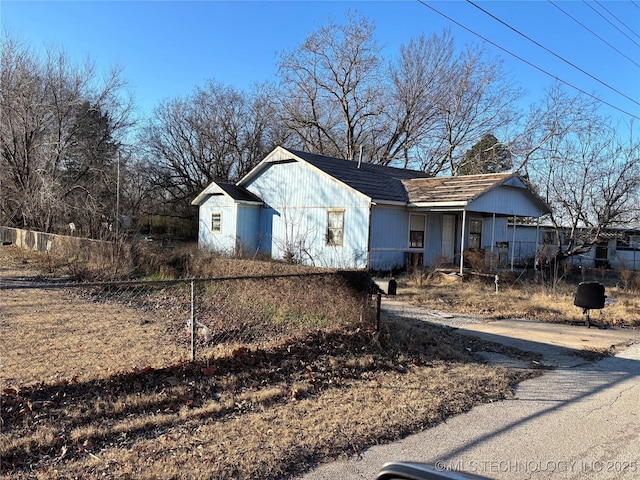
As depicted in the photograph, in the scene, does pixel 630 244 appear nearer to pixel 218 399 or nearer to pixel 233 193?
pixel 233 193

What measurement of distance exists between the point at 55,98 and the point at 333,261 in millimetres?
17399

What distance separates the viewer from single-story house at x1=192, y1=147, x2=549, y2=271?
57.4 feet

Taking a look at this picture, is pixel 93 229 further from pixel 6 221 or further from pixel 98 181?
pixel 6 221

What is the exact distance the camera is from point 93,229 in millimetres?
15539

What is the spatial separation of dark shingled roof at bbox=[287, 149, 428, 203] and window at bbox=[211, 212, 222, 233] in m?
5.01

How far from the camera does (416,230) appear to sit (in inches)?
746

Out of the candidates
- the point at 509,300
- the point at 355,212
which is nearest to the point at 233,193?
the point at 355,212

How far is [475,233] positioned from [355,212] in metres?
7.27

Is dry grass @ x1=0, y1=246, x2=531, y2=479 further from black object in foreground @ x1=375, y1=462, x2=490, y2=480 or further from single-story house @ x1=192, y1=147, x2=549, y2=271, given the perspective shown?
single-story house @ x1=192, y1=147, x2=549, y2=271

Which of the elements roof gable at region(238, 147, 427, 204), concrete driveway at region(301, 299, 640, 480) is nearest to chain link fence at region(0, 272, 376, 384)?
concrete driveway at region(301, 299, 640, 480)

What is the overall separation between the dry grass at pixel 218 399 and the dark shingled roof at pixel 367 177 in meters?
10.7

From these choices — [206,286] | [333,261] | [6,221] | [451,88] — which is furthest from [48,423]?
[451,88]

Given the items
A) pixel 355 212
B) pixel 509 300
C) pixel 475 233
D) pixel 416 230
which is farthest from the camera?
pixel 475 233

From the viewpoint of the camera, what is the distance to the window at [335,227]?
18.3 m
